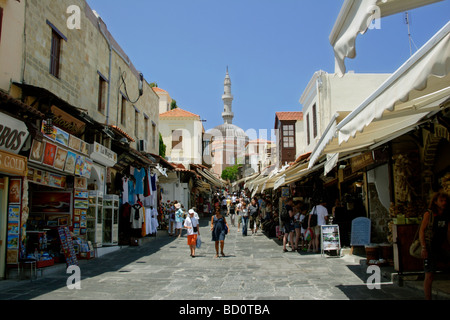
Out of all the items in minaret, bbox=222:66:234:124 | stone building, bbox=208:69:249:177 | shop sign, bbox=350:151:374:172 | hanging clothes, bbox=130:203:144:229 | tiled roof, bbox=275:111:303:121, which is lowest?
hanging clothes, bbox=130:203:144:229

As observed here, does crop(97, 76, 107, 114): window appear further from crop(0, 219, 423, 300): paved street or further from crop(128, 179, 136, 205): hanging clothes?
crop(0, 219, 423, 300): paved street

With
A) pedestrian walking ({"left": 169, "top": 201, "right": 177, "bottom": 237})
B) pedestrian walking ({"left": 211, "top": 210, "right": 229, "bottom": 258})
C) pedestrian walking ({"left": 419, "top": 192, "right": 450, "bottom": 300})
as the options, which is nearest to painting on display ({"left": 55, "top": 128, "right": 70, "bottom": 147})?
pedestrian walking ({"left": 211, "top": 210, "right": 229, "bottom": 258})

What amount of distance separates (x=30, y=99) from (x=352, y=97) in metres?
13.7

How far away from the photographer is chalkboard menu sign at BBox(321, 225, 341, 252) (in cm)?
1105

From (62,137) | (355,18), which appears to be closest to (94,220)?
(62,137)

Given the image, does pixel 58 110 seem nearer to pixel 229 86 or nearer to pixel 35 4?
pixel 35 4

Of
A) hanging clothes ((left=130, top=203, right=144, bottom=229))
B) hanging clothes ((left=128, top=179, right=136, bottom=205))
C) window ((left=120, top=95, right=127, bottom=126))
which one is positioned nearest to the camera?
hanging clothes ((left=130, top=203, right=144, bottom=229))

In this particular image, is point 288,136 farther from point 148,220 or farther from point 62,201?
point 62,201

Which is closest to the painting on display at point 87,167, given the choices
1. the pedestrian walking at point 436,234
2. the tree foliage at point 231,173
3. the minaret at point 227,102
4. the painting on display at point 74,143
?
the painting on display at point 74,143

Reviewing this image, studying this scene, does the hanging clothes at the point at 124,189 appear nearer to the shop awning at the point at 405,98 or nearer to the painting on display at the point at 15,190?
the painting on display at the point at 15,190

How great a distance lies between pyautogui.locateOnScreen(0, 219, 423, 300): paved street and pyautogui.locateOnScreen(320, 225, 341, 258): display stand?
0.35 meters

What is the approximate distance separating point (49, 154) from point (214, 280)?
4.94 m

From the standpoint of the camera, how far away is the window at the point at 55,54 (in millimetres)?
10984

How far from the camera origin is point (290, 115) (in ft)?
86.3
